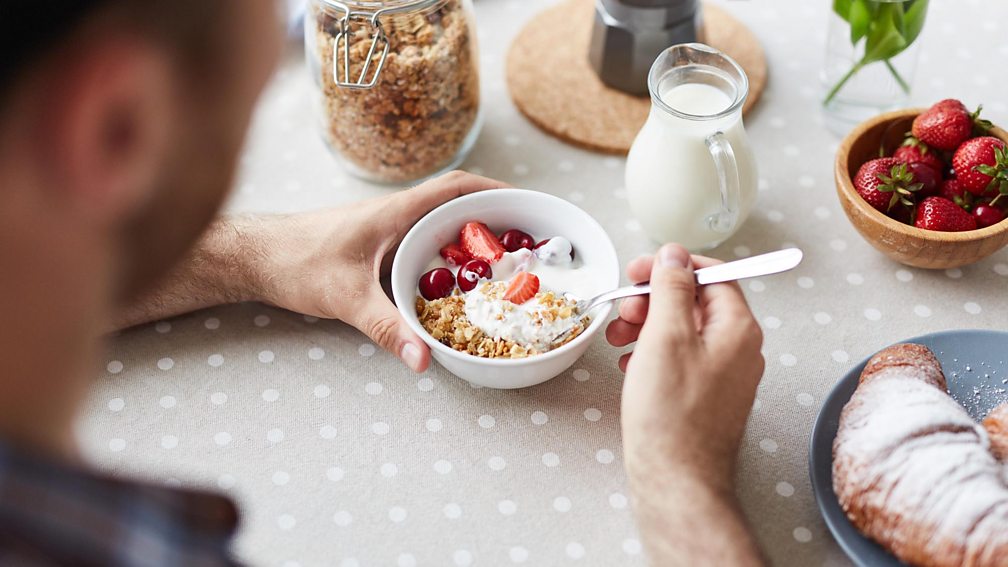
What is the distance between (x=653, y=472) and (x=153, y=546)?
1.55 ft

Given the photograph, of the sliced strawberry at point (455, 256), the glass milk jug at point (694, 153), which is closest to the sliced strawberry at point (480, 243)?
the sliced strawberry at point (455, 256)

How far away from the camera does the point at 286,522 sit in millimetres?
991

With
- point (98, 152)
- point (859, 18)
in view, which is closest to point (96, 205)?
point (98, 152)

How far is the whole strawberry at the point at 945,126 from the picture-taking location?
119 centimetres

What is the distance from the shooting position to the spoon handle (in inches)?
39.1

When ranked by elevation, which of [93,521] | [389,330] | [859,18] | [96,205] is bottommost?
[389,330]

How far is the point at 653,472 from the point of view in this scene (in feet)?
2.92

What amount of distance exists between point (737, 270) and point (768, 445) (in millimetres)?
212

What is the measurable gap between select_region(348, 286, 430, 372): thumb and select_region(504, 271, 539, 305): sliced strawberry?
12 centimetres

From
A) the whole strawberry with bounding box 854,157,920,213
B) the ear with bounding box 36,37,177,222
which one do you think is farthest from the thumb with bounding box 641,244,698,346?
the ear with bounding box 36,37,177,222

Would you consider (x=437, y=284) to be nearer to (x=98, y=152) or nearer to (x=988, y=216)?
(x=98, y=152)

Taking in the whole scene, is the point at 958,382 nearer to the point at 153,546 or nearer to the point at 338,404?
the point at 338,404

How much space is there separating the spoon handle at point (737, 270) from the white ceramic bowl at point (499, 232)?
0.03 meters

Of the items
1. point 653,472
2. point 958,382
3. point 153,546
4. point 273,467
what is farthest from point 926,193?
point 153,546
